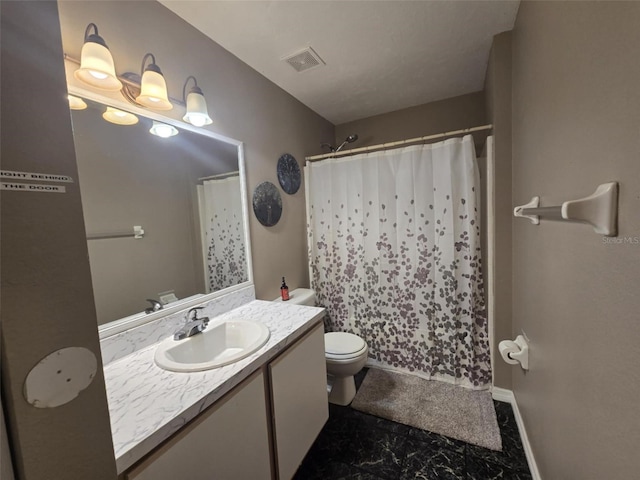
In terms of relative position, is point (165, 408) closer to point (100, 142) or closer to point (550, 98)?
point (100, 142)

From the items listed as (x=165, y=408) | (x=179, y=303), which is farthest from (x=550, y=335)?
(x=179, y=303)

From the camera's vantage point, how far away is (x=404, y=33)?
1.58 m

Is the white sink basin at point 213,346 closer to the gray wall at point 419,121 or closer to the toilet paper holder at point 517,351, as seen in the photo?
the toilet paper holder at point 517,351

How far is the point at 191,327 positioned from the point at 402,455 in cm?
135

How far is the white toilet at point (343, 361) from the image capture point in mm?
1738

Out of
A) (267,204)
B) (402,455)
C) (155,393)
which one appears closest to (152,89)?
(267,204)

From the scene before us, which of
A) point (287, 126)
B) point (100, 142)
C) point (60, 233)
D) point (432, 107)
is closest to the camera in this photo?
point (60, 233)

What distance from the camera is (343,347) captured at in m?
1.83

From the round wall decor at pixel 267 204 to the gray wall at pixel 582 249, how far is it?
159cm

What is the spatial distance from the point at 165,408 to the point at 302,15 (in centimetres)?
189

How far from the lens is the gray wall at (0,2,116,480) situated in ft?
1.25

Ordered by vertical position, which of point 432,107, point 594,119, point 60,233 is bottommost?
point 60,233

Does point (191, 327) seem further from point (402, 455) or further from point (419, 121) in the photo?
point (419, 121)

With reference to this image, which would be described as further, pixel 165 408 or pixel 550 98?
pixel 550 98
